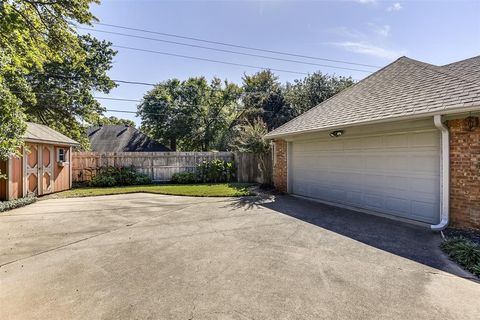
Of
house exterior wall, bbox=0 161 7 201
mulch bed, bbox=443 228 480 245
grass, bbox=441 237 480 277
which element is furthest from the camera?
house exterior wall, bbox=0 161 7 201

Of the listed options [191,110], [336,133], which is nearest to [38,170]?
[336,133]

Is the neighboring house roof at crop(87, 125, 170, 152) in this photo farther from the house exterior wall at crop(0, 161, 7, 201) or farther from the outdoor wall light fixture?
the outdoor wall light fixture

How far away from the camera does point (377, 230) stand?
5.58 m

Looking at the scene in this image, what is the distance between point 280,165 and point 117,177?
910 cm

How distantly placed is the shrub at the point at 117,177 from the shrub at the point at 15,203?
452cm

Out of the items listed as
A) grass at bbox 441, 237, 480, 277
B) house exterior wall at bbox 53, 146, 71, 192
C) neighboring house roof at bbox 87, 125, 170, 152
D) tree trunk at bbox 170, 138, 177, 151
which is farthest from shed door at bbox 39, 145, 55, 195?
tree trunk at bbox 170, 138, 177, 151

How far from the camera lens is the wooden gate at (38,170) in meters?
10.1

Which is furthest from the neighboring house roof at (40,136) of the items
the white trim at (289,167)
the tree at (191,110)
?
the tree at (191,110)

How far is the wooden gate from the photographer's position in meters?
10.1

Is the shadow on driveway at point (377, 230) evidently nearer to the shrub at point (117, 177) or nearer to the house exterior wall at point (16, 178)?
the house exterior wall at point (16, 178)

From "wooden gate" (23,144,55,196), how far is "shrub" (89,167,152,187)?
259 cm

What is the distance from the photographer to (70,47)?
7539 mm

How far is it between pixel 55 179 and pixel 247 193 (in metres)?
8.70

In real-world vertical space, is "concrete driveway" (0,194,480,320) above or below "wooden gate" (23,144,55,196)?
below
